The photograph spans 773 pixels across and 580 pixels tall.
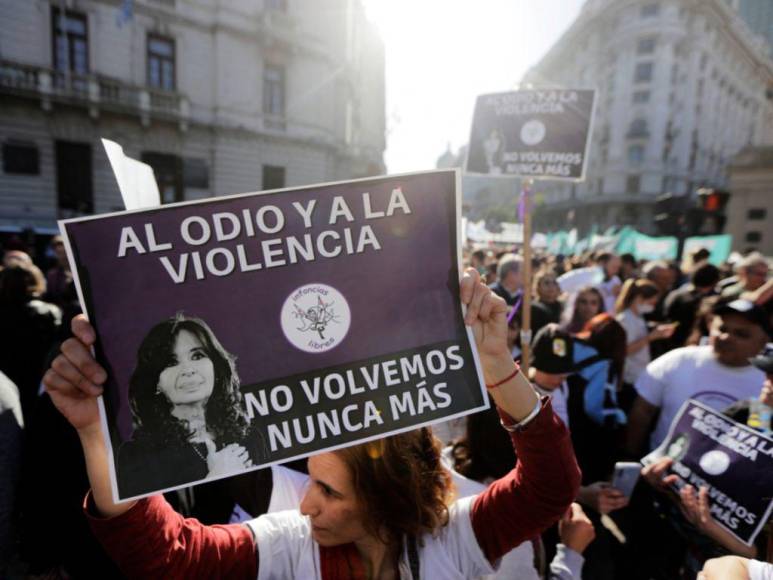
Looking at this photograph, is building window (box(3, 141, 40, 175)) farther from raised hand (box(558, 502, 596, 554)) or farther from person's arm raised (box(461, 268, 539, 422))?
raised hand (box(558, 502, 596, 554))

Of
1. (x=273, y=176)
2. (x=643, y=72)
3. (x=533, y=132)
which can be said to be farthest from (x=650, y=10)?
(x=533, y=132)

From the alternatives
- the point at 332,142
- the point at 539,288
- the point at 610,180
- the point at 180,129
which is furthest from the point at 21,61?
the point at 610,180

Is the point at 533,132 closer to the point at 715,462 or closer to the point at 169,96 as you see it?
the point at 715,462

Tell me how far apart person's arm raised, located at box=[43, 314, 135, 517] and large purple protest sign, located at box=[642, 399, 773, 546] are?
1.84 meters

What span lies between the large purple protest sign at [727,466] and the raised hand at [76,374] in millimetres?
1927

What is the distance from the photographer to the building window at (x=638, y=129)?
4284 centimetres

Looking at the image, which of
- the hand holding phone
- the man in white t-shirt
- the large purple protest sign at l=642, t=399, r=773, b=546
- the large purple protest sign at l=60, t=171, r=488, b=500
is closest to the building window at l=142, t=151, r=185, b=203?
the man in white t-shirt

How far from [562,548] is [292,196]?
1.50 meters

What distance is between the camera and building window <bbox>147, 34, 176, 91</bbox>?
17.0m

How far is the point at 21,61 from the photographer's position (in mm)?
14492

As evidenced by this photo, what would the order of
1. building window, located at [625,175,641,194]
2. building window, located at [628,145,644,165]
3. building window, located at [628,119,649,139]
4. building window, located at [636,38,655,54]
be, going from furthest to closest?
1. building window, located at [625,175,641,194]
2. building window, located at [628,145,644,165]
3. building window, located at [628,119,649,139]
4. building window, located at [636,38,655,54]

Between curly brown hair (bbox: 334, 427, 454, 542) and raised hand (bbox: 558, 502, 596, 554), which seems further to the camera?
raised hand (bbox: 558, 502, 596, 554)

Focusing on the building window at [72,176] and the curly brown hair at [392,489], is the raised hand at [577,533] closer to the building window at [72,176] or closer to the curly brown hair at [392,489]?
the curly brown hair at [392,489]

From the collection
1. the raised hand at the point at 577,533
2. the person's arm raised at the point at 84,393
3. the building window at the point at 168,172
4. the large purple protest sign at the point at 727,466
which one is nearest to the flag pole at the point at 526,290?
the large purple protest sign at the point at 727,466
